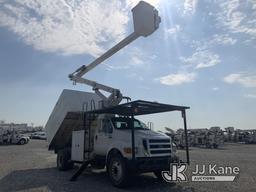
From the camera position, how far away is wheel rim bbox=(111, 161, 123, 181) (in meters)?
9.99

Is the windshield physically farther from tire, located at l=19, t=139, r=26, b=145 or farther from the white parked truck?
tire, located at l=19, t=139, r=26, b=145

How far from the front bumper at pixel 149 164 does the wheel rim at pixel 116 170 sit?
45 centimetres

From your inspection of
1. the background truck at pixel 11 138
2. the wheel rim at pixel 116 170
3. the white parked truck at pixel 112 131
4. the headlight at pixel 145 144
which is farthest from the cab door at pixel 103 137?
the background truck at pixel 11 138

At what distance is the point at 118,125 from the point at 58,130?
4.32m

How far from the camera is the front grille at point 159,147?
10180mm

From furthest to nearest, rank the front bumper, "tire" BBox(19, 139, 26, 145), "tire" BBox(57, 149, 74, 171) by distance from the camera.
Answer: "tire" BBox(19, 139, 26, 145), "tire" BBox(57, 149, 74, 171), the front bumper

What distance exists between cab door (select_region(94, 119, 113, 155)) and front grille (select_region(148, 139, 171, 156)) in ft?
6.29

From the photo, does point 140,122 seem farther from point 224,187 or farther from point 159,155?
point 224,187

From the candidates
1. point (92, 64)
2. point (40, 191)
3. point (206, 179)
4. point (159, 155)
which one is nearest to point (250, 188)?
point (206, 179)

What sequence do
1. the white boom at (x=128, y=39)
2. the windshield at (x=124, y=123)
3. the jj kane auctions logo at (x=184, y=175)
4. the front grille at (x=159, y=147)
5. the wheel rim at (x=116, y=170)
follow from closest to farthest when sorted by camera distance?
the wheel rim at (x=116, y=170)
the front grille at (x=159, y=147)
the jj kane auctions logo at (x=184, y=175)
the white boom at (x=128, y=39)
the windshield at (x=124, y=123)

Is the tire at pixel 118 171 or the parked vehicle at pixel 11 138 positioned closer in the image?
the tire at pixel 118 171

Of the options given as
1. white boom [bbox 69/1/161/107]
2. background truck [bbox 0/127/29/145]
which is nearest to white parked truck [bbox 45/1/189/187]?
white boom [bbox 69/1/161/107]

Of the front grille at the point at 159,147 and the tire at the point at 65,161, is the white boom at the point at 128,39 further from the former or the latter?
the front grille at the point at 159,147

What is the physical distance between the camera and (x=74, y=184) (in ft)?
34.7
